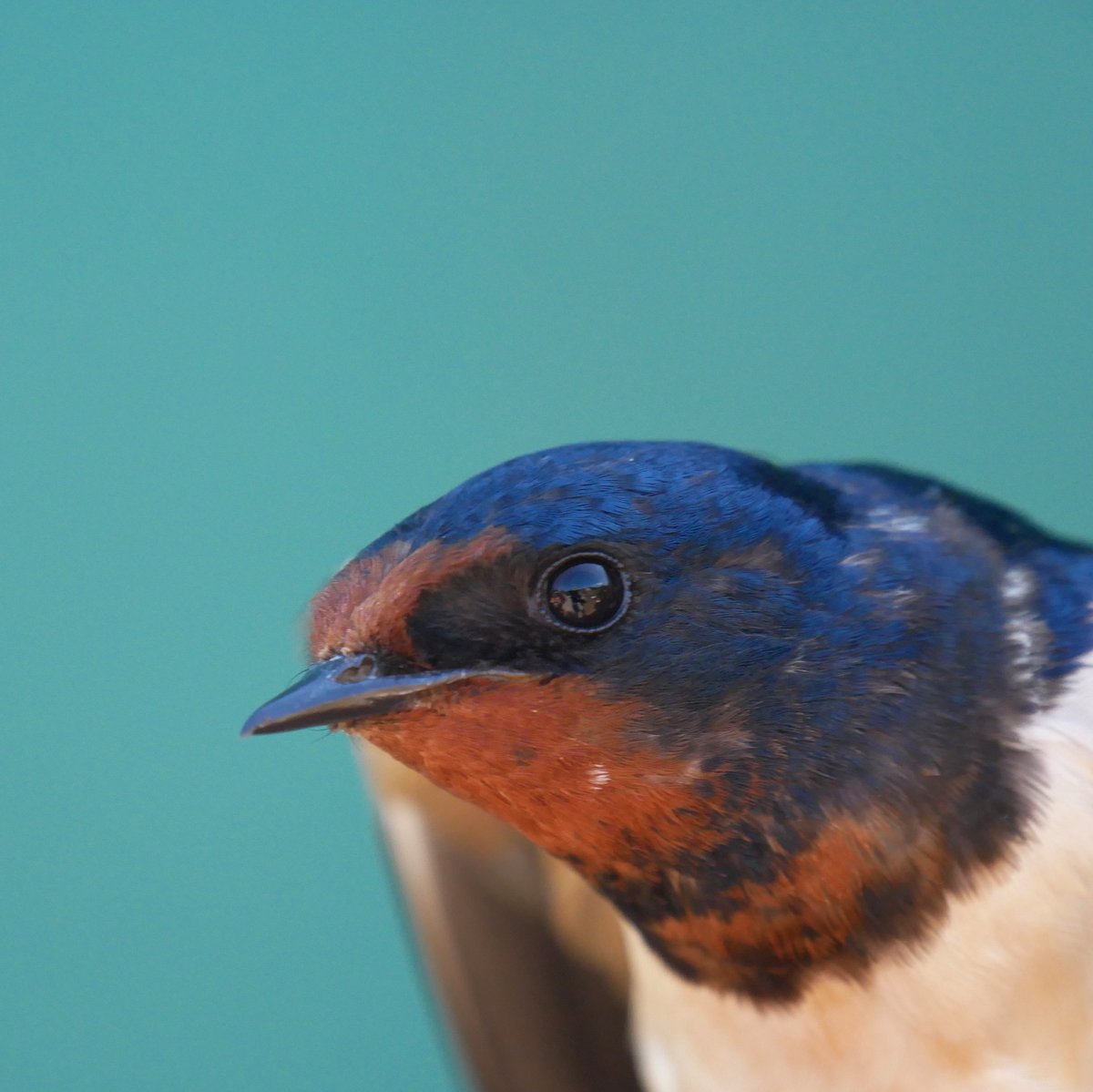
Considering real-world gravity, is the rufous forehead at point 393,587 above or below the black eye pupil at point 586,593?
above

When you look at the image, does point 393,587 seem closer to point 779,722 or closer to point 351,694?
point 351,694

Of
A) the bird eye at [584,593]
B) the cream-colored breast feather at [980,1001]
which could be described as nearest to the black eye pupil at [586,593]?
the bird eye at [584,593]

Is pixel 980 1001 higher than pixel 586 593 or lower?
lower

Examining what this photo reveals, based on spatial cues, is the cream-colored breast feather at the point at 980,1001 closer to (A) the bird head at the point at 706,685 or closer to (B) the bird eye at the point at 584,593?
(A) the bird head at the point at 706,685

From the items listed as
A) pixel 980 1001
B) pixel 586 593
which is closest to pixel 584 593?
pixel 586 593

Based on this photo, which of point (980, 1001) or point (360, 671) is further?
point (980, 1001)

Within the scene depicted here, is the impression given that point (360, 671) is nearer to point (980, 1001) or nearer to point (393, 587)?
point (393, 587)

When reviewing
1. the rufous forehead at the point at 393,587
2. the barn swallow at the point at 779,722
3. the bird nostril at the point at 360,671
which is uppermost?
the rufous forehead at the point at 393,587

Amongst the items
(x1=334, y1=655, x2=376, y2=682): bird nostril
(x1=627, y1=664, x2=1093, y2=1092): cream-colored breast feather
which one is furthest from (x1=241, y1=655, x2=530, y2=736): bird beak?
(x1=627, y1=664, x2=1093, y2=1092): cream-colored breast feather
